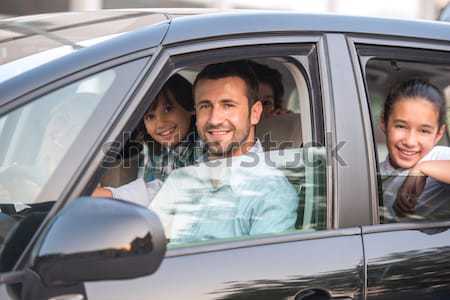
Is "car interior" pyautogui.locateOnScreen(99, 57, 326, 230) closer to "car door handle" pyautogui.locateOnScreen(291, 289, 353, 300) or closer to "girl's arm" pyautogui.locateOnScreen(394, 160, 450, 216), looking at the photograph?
"car door handle" pyautogui.locateOnScreen(291, 289, 353, 300)

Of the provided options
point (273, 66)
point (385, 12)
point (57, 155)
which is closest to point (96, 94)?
point (57, 155)

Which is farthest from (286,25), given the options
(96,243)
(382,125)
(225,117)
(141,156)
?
(96,243)

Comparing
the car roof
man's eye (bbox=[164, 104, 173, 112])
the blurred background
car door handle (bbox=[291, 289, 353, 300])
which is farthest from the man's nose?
the blurred background

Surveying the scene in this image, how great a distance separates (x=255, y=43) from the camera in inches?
86.0

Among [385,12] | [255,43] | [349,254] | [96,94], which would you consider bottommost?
[349,254]

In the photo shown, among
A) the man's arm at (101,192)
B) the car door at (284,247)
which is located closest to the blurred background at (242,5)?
the car door at (284,247)

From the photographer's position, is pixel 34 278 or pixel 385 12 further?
pixel 385 12

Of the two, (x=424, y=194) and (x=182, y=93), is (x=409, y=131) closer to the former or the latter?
(x=424, y=194)

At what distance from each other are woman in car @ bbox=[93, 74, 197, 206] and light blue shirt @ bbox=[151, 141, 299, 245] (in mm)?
61

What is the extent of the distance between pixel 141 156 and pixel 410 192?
0.86 metres

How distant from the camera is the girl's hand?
242 centimetres

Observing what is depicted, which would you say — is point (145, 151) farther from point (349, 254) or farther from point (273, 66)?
point (349, 254)

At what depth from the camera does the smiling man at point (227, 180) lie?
2146 mm

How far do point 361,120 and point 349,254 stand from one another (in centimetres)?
39
